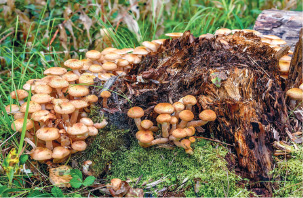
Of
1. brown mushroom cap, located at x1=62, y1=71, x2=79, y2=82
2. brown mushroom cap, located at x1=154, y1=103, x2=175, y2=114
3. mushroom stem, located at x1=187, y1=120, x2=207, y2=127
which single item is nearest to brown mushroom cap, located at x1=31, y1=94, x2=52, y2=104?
→ brown mushroom cap, located at x1=62, y1=71, x2=79, y2=82

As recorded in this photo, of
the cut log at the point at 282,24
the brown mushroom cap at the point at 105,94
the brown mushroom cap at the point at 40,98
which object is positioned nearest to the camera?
the brown mushroom cap at the point at 40,98

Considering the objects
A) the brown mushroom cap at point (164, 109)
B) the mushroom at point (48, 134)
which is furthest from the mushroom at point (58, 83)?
the brown mushroom cap at point (164, 109)

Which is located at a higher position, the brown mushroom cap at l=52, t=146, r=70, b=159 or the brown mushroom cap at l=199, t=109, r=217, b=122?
the brown mushroom cap at l=199, t=109, r=217, b=122

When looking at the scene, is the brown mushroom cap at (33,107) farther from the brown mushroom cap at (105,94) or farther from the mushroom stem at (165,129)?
the mushroom stem at (165,129)

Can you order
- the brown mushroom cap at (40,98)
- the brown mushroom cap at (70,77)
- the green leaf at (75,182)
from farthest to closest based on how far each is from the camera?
the brown mushroom cap at (70,77) < the brown mushroom cap at (40,98) < the green leaf at (75,182)

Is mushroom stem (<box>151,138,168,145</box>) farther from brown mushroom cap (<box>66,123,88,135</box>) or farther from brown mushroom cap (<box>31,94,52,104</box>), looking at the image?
brown mushroom cap (<box>31,94,52,104</box>)

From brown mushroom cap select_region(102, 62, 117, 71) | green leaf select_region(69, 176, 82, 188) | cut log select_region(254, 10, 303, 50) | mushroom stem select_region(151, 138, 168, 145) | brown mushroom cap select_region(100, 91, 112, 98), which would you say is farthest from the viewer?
cut log select_region(254, 10, 303, 50)

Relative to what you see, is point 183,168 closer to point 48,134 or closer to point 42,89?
point 48,134
